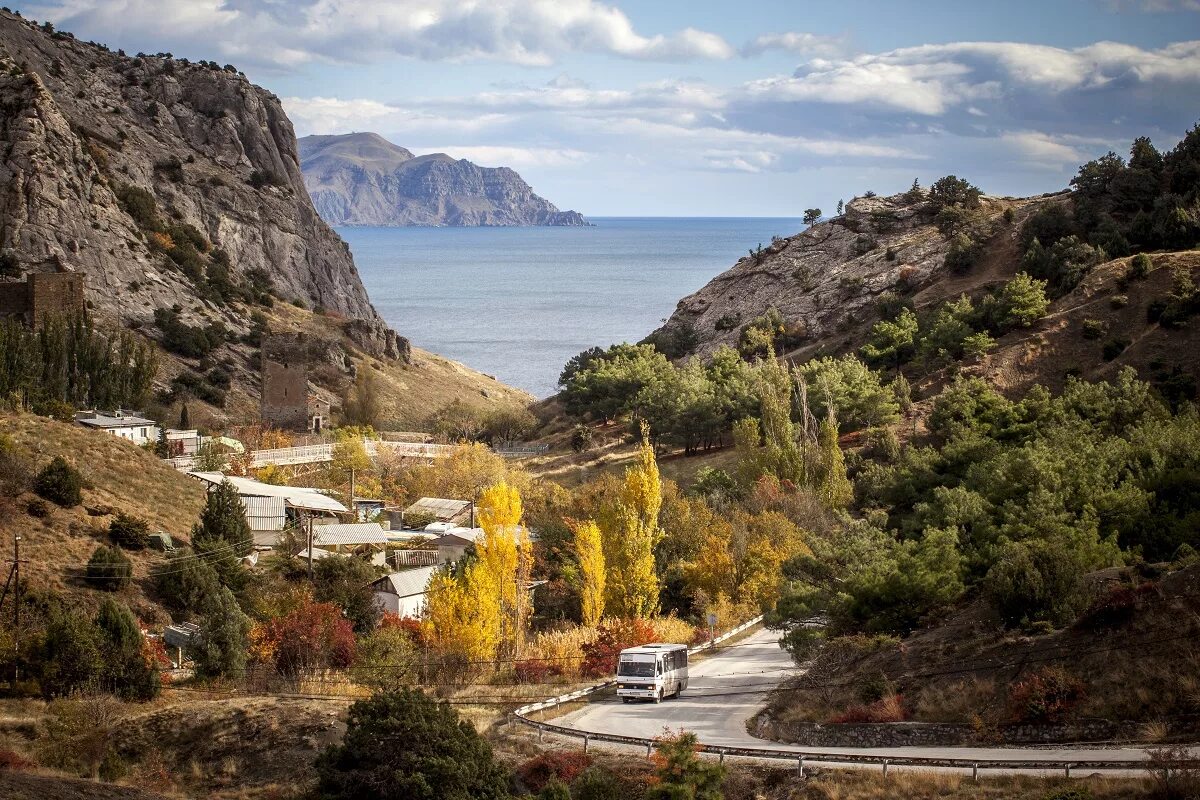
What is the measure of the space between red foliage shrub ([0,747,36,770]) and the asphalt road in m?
11.8

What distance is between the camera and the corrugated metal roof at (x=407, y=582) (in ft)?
151

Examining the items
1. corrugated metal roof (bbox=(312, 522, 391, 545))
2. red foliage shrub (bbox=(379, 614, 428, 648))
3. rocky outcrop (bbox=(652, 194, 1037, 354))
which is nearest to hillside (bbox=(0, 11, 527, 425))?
rocky outcrop (bbox=(652, 194, 1037, 354))

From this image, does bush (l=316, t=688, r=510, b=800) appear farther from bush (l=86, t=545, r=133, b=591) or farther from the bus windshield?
bush (l=86, t=545, r=133, b=591)

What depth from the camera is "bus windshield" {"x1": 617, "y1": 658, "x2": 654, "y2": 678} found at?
33.3m

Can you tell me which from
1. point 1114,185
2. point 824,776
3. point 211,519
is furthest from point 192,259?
point 824,776

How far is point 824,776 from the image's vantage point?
939 inches

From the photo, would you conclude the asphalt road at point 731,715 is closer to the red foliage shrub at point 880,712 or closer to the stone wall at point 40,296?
the red foliage shrub at point 880,712

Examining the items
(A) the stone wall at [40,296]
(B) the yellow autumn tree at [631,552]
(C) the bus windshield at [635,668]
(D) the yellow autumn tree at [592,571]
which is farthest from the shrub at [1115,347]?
(A) the stone wall at [40,296]

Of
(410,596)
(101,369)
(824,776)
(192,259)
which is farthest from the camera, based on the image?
(192,259)

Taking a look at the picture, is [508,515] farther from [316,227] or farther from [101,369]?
[316,227]

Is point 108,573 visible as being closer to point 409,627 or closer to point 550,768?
point 409,627

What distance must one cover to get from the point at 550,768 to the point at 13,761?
11.8 m

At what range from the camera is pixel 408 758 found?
2530 centimetres

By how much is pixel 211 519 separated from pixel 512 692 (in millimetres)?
16639
